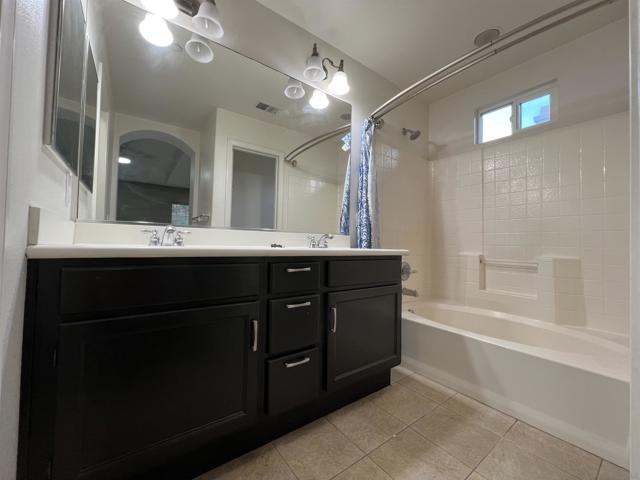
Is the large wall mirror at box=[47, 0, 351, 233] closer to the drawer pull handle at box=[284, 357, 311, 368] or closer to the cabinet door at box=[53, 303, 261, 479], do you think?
the cabinet door at box=[53, 303, 261, 479]

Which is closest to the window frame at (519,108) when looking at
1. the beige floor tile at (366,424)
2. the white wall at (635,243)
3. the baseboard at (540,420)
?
the white wall at (635,243)

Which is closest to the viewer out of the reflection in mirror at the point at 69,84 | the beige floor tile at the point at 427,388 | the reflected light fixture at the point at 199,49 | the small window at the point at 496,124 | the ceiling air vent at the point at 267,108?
the reflection in mirror at the point at 69,84

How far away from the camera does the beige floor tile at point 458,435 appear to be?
1143mm

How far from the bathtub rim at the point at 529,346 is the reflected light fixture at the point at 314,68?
5.95 feet

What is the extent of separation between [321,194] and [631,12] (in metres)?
1.55

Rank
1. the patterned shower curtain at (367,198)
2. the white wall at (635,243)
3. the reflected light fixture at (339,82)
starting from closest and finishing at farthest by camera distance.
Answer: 1. the white wall at (635,243)
2. the reflected light fixture at (339,82)
3. the patterned shower curtain at (367,198)

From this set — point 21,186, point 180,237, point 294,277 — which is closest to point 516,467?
point 294,277

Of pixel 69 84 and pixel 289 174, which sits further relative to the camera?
pixel 289 174

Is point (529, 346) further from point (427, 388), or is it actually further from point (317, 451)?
point (317, 451)

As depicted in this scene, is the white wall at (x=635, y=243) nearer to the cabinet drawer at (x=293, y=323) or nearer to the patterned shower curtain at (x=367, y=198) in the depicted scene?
the cabinet drawer at (x=293, y=323)

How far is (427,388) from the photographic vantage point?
166 centimetres

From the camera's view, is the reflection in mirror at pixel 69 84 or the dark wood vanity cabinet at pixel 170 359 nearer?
the dark wood vanity cabinet at pixel 170 359

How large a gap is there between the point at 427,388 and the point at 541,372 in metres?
0.62

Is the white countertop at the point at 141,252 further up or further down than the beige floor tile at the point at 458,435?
further up
